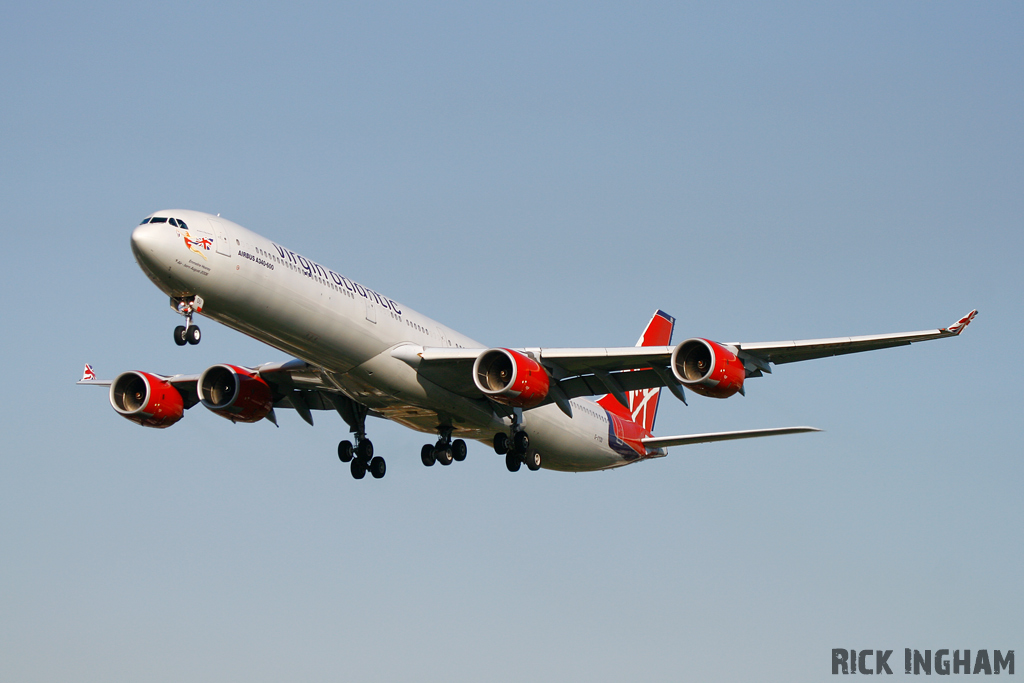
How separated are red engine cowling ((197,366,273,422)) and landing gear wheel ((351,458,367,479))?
3815 mm

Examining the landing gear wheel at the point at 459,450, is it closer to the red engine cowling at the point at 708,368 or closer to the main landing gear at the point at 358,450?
the main landing gear at the point at 358,450

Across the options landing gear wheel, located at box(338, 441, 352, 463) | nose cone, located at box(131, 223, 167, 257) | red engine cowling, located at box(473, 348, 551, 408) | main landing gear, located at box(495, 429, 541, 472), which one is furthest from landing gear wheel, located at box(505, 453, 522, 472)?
nose cone, located at box(131, 223, 167, 257)

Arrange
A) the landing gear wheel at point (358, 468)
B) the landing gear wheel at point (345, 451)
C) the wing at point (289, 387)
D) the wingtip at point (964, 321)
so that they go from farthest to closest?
the landing gear wheel at point (345, 451) → the landing gear wheel at point (358, 468) → the wing at point (289, 387) → the wingtip at point (964, 321)

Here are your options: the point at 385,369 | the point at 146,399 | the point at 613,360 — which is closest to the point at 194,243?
the point at 385,369

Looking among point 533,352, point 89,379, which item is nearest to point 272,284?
point 533,352

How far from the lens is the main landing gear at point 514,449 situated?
129 ft

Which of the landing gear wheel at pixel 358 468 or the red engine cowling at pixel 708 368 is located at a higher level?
the red engine cowling at pixel 708 368

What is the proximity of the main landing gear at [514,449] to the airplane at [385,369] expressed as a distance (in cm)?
5

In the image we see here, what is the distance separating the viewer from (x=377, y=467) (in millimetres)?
41625

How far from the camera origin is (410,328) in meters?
36.4

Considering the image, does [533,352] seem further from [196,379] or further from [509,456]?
[196,379]

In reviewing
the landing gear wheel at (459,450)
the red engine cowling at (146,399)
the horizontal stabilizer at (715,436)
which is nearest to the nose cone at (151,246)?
the red engine cowling at (146,399)

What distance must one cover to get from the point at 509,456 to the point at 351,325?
8.17 meters

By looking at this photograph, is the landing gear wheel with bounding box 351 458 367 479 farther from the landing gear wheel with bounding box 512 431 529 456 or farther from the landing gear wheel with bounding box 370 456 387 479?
the landing gear wheel with bounding box 512 431 529 456
